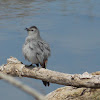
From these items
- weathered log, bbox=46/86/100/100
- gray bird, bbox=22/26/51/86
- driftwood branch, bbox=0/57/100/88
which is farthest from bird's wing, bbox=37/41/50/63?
weathered log, bbox=46/86/100/100

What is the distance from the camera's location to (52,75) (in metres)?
5.04

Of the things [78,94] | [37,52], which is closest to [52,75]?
[37,52]

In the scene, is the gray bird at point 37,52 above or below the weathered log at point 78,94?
above

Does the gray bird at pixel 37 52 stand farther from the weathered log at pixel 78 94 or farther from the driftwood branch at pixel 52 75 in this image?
the weathered log at pixel 78 94

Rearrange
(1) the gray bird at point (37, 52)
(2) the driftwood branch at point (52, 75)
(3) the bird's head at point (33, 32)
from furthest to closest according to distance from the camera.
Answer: (3) the bird's head at point (33, 32) → (1) the gray bird at point (37, 52) → (2) the driftwood branch at point (52, 75)

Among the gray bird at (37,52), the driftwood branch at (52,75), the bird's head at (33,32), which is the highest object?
the bird's head at (33,32)

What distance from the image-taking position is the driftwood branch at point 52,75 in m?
4.82

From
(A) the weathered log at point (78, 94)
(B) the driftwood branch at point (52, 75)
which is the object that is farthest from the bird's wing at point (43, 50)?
(A) the weathered log at point (78, 94)

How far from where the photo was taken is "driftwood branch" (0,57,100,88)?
482 cm

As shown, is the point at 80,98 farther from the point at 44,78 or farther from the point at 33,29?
the point at 33,29

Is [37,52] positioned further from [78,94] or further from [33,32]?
[78,94]

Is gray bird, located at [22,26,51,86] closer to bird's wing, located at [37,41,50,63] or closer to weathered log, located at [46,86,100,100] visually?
bird's wing, located at [37,41,50,63]

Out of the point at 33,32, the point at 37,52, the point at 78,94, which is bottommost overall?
the point at 78,94

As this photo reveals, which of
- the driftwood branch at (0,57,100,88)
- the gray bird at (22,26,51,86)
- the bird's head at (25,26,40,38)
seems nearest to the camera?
the driftwood branch at (0,57,100,88)
